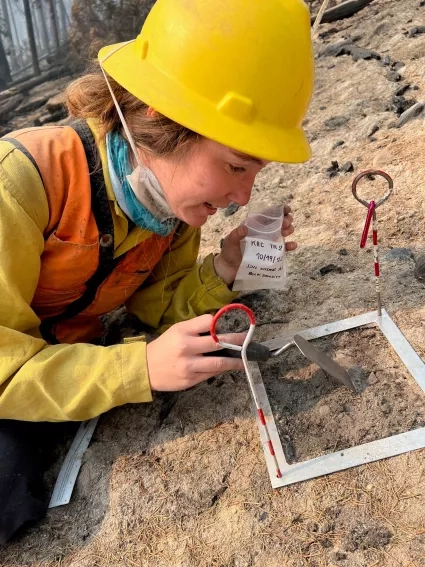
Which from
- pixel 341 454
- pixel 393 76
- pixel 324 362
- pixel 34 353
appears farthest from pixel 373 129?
pixel 34 353

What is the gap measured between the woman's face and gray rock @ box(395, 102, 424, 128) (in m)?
2.50

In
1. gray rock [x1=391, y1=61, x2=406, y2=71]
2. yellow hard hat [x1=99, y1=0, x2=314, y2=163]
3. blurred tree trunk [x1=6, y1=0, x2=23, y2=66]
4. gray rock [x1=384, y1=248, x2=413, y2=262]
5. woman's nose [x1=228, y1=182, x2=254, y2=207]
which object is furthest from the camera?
blurred tree trunk [x1=6, y1=0, x2=23, y2=66]

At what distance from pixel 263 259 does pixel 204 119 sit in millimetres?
787

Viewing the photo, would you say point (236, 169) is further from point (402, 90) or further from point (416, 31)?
point (416, 31)

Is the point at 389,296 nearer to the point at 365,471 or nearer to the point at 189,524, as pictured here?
the point at 365,471

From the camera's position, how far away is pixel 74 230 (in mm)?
1989

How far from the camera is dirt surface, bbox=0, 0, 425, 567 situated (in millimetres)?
1744

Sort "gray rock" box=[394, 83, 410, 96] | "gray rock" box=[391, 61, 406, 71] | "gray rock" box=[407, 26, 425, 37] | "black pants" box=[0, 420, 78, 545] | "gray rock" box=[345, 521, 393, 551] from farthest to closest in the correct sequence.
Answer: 1. "gray rock" box=[407, 26, 425, 37]
2. "gray rock" box=[391, 61, 406, 71]
3. "gray rock" box=[394, 83, 410, 96]
4. "black pants" box=[0, 420, 78, 545]
5. "gray rock" box=[345, 521, 393, 551]

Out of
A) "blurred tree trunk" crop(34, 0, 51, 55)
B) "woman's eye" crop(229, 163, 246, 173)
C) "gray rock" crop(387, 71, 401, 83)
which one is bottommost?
"blurred tree trunk" crop(34, 0, 51, 55)

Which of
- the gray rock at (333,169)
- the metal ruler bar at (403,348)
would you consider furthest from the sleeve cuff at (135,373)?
the gray rock at (333,169)

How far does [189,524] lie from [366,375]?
2.80 ft

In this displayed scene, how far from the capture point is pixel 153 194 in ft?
6.52

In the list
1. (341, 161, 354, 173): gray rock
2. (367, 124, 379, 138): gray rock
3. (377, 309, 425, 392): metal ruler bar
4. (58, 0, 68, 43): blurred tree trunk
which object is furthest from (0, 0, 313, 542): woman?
(58, 0, 68, 43): blurred tree trunk

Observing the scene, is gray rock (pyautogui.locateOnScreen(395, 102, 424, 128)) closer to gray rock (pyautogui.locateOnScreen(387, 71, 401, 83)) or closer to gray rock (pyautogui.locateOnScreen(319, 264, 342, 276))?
gray rock (pyautogui.locateOnScreen(387, 71, 401, 83))
